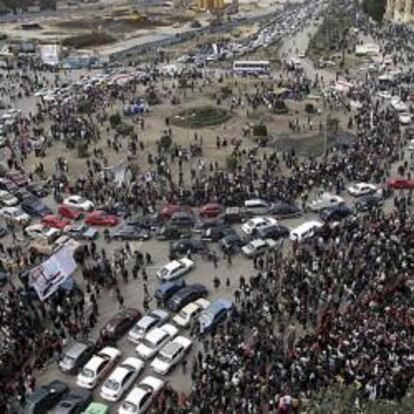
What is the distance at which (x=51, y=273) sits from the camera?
28422mm

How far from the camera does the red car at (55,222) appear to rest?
3678 centimetres

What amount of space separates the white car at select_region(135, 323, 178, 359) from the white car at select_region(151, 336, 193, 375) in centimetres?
45

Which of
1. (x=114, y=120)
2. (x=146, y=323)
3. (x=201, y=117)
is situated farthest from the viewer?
(x=201, y=117)

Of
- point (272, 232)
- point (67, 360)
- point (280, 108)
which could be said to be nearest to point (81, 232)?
point (272, 232)

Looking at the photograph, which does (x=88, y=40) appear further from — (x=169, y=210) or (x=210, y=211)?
(x=210, y=211)

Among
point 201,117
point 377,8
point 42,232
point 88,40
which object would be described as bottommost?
point 42,232

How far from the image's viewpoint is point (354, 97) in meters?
58.8

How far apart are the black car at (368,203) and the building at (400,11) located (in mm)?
64151

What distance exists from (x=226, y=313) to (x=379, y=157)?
20.4m

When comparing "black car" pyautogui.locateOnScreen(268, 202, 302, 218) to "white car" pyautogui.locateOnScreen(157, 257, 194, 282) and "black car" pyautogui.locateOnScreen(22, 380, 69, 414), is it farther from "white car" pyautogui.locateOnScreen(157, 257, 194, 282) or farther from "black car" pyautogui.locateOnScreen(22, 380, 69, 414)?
"black car" pyautogui.locateOnScreen(22, 380, 69, 414)

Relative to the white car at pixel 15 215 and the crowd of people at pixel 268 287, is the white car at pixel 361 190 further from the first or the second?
the white car at pixel 15 215

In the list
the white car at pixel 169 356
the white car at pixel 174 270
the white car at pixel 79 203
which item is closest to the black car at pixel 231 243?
the white car at pixel 174 270

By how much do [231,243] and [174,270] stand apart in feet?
12.1

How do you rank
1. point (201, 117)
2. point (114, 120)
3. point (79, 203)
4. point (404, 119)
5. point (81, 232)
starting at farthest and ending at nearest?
1. point (201, 117)
2. point (114, 120)
3. point (404, 119)
4. point (79, 203)
5. point (81, 232)
